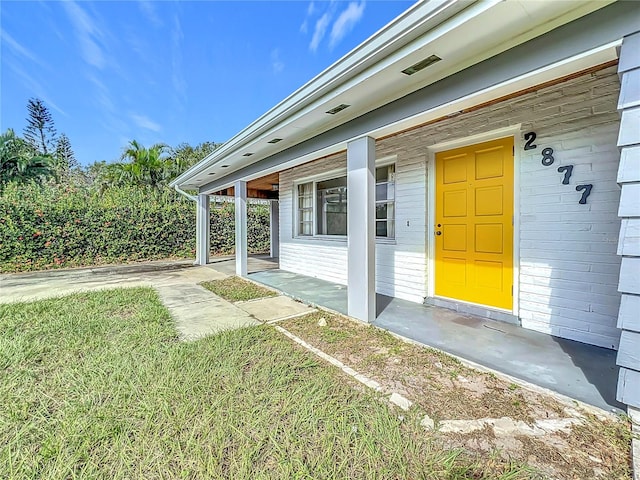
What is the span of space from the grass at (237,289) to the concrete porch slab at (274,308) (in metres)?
0.29

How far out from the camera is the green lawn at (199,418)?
58.4 inches

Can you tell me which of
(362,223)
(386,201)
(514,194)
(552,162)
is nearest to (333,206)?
(386,201)

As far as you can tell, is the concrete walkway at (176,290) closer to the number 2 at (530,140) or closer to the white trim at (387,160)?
the white trim at (387,160)

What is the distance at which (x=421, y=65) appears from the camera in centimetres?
247

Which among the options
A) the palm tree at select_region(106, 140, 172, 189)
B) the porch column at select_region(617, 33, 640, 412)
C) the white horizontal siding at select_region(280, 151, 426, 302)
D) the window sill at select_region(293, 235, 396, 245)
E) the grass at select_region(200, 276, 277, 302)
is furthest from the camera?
the palm tree at select_region(106, 140, 172, 189)

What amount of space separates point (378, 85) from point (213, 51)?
12.7 meters

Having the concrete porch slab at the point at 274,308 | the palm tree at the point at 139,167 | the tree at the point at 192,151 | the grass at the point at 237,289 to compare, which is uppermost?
the tree at the point at 192,151

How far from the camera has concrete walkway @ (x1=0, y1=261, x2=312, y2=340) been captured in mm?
3838

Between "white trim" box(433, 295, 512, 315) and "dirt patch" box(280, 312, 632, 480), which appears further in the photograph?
"white trim" box(433, 295, 512, 315)

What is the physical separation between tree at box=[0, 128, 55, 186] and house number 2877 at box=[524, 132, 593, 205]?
1725cm

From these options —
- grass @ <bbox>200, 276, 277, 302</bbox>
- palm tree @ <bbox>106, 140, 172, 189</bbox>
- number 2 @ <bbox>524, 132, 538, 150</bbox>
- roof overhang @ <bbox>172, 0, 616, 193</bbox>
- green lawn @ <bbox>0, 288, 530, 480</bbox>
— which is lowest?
green lawn @ <bbox>0, 288, 530, 480</bbox>

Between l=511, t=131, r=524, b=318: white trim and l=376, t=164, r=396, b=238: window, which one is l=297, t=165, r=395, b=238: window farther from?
l=511, t=131, r=524, b=318: white trim

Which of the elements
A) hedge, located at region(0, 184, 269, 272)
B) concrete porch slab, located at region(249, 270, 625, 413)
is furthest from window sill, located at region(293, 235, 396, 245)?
hedge, located at region(0, 184, 269, 272)

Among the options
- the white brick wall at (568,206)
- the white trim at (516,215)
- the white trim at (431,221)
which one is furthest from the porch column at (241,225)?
the white trim at (516,215)
